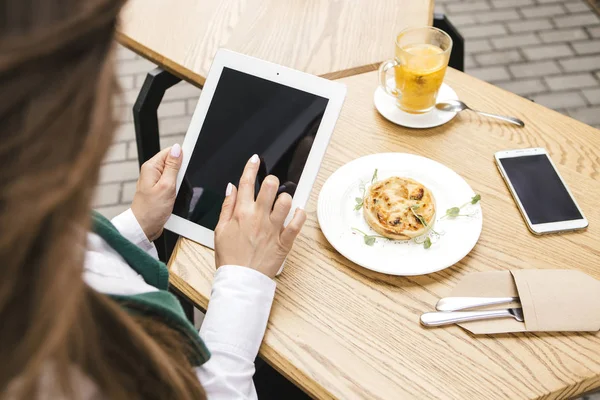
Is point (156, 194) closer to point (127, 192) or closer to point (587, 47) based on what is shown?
point (127, 192)

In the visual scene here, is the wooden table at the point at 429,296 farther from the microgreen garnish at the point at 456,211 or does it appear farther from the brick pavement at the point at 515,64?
the brick pavement at the point at 515,64

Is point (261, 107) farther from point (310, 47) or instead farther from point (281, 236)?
point (310, 47)

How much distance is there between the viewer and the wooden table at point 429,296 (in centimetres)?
86

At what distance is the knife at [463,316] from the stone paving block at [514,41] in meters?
2.35

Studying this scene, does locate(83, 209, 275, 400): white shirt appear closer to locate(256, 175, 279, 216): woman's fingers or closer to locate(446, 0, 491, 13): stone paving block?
locate(256, 175, 279, 216): woman's fingers

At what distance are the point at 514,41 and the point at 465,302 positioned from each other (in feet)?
7.94

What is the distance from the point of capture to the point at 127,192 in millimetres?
2412

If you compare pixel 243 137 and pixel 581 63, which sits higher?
pixel 243 137

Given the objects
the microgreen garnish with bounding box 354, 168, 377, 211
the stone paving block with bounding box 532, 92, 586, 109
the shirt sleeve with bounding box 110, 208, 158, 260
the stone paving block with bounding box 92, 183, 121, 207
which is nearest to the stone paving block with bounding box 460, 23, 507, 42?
the stone paving block with bounding box 532, 92, 586, 109

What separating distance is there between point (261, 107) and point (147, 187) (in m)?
0.27

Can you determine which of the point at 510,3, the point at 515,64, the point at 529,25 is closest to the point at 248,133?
the point at 515,64

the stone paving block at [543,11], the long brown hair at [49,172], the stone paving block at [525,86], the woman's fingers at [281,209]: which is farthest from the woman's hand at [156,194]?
the stone paving block at [543,11]

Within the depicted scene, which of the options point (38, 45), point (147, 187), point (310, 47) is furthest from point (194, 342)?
point (310, 47)

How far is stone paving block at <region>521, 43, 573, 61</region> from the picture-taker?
9.44 ft
